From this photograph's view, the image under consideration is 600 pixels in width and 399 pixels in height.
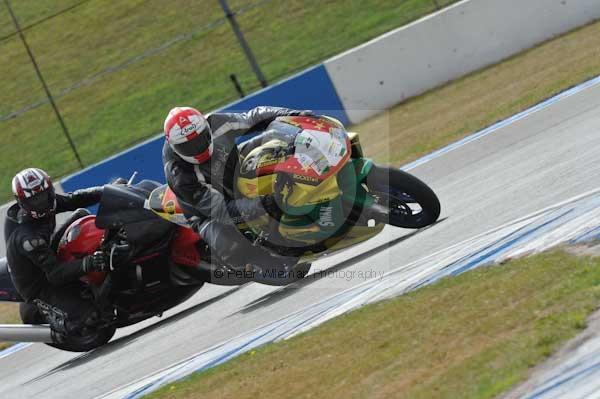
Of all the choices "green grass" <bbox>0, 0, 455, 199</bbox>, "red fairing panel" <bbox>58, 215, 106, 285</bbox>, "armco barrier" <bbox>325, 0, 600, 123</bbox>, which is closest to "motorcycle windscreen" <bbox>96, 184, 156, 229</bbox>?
→ "red fairing panel" <bbox>58, 215, 106, 285</bbox>

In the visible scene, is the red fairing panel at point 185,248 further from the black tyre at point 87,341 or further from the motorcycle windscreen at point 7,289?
the motorcycle windscreen at point 7,289

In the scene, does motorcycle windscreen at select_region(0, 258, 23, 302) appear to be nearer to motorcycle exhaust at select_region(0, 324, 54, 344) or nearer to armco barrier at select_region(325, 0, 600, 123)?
motorcycle exhaust at select_region(0, 324, 54, 344)

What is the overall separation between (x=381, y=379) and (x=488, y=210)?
303 cm

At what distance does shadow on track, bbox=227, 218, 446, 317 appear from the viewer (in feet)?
25.4

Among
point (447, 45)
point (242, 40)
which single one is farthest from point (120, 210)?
point (447, 45)

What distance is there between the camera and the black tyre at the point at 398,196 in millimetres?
7098

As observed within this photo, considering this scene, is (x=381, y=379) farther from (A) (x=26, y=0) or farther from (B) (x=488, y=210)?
(A) (x=26, y=0)

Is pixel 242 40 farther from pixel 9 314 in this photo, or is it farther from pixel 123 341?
pixel 123 341

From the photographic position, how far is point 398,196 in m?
7.21

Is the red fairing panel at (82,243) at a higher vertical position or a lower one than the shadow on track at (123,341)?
higher

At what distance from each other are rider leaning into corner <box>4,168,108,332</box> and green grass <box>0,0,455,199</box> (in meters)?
7.93

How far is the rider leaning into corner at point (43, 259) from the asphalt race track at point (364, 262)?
498mm

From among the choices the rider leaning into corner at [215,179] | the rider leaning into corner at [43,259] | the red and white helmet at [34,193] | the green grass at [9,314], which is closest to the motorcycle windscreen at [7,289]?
the rider leaning into corner at [43,259]

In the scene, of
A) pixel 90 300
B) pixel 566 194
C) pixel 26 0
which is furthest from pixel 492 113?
pixel 26 0
